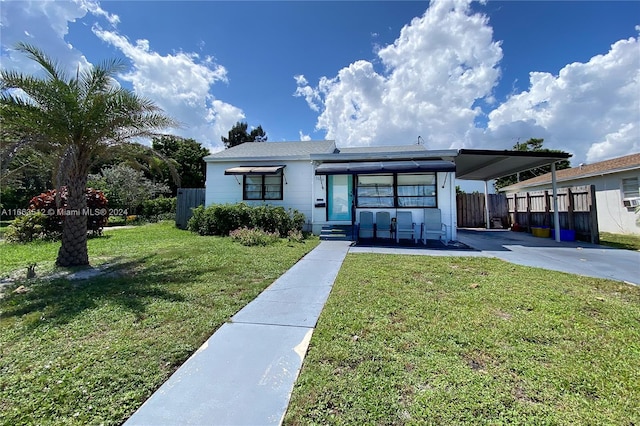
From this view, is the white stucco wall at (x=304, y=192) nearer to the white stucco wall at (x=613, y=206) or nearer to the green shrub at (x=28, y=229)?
the green shrub at (x=28, y=229)

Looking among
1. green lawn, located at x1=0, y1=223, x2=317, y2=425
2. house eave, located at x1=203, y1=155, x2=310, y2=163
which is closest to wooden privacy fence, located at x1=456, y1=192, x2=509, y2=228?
house eave, located at x1=203, y1=155, x2=310, y2=163

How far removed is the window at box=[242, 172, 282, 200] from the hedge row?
1.87 meters

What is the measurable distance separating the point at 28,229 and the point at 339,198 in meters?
11.4

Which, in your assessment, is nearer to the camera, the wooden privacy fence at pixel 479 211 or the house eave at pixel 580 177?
the house eave at pixel 580 177

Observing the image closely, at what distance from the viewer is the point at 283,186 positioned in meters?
12.8

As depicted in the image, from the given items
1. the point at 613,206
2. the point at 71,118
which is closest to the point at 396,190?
the point at 71,118

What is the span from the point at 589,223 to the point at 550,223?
1.96m

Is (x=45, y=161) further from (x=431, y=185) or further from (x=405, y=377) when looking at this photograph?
(x=431, y=185)

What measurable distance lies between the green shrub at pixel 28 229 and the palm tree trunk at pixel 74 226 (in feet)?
16.5

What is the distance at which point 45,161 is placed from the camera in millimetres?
6660

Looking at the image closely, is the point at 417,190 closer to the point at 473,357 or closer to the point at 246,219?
the point at 246,219

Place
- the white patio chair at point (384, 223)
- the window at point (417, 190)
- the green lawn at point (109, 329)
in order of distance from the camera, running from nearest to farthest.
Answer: the green lawn at point (109, 329) < the white patio chair at point (384, 223) < the window at point (417, 190)

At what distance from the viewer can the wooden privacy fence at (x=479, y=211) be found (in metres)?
16.1

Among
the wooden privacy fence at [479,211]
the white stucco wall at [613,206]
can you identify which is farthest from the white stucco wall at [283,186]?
the white stucco wall at [613,206]
